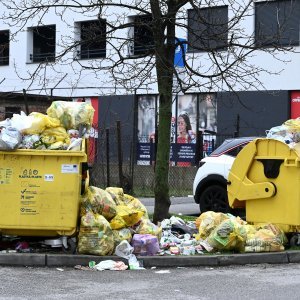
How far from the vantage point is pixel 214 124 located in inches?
1121

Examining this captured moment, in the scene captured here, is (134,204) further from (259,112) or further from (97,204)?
(259,112)

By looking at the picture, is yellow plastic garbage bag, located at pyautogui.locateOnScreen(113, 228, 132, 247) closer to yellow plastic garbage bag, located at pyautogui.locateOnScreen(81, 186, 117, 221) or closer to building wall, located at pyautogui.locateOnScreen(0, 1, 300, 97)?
yellow plastic garbage bag, located at pyautogui.locateOnScreen(81, 186, 117, 221)

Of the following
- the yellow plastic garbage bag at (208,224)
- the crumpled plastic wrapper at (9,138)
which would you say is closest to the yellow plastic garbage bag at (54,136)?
the crumpled plastic wrapper at (9,138)

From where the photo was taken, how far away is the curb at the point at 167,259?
8.05m

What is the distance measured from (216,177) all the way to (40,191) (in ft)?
16.9

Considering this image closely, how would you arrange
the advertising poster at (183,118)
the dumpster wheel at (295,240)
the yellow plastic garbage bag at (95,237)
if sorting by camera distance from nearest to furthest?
the yellow plastic garbage bag at (95,237), the dumpster wheel at (295,240), the advertising poster at (183,118)

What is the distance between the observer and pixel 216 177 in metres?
12.7

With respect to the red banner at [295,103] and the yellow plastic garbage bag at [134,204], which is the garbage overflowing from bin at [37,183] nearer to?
the yellow plastic garbage bag at [134,204]

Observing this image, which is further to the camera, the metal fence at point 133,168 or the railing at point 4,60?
the railing at point 4,60

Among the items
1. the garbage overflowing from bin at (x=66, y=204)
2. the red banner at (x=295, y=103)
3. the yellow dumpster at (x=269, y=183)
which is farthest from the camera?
the red banner at (x=295, y=103)

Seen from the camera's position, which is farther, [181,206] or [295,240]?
[181,206]

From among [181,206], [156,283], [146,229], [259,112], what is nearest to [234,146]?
[181,206]

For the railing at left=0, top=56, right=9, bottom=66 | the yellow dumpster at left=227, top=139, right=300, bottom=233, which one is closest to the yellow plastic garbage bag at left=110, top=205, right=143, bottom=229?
the yellow dumpster at left=227, top=139, right=300, bottom=233

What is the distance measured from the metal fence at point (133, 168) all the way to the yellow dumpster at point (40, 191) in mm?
6533
